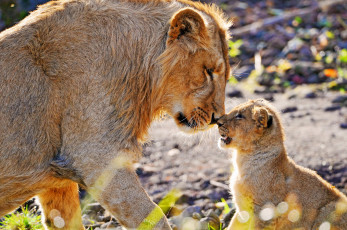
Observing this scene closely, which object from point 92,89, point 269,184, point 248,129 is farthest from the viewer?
point 248,129

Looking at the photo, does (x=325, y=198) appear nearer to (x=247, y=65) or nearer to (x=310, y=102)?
(x=310, y=102)

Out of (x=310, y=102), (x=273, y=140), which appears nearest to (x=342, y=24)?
(x=310, y=102)

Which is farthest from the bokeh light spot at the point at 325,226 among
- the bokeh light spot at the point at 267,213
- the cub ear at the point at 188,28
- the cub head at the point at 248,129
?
the cub ear at the point at 188,28

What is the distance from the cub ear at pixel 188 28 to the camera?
16.1 ft

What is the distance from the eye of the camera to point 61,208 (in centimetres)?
538

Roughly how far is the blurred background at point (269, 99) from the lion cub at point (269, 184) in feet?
1.51

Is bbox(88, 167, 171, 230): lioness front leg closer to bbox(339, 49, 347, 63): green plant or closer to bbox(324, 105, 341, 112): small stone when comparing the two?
bbox(324, 105, 341, 112): small stone

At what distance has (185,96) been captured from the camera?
5.25 meters

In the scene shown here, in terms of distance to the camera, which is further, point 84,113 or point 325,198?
point 325,198

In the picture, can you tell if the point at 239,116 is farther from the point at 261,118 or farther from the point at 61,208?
the point at 61,208

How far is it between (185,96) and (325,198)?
150 centimetres

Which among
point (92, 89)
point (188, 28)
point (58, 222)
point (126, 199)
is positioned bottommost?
point (58, 222)

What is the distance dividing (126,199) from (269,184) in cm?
132

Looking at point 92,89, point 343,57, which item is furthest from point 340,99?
point 92,89
